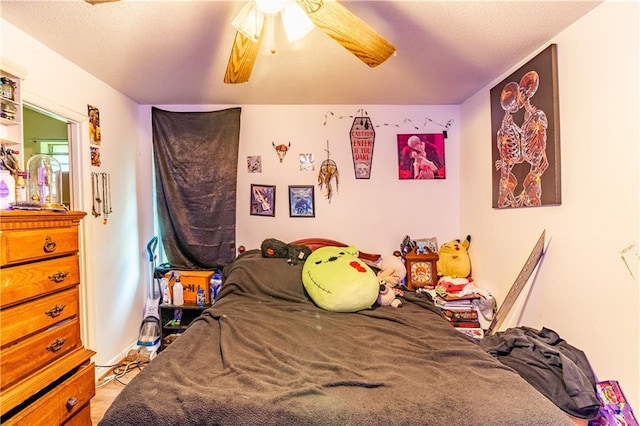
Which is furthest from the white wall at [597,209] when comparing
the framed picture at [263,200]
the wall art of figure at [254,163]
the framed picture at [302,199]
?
the wall art of figure at [254,163]

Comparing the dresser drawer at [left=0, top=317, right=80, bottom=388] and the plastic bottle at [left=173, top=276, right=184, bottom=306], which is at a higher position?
the dresser drawer at [left=0, top=317, right=80, bottom=388]

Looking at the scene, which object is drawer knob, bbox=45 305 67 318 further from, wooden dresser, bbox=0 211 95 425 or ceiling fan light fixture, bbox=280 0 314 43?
ceiling fan light fixture, bbox=280 0 314 43

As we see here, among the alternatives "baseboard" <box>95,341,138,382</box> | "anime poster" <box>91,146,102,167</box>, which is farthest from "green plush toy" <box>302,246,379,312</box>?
"anime poster" <box>91,146,102,167</box>

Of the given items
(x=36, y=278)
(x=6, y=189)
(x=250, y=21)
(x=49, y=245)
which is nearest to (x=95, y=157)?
(x=6, y=189)

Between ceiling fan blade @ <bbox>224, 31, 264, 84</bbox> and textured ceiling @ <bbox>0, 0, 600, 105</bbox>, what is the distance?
207 mm

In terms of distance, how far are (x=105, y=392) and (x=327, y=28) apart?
2.77m

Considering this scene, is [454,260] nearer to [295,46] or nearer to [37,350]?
[295,46]

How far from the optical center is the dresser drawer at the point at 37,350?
135 cm

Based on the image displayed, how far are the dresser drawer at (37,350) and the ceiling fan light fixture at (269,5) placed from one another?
1732 millimetres

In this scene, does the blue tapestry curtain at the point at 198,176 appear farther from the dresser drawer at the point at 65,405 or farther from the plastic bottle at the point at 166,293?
the dresser drawer at the point at 65,405

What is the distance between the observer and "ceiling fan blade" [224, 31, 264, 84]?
1.53 m

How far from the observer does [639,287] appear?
143 cm

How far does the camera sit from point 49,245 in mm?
1541

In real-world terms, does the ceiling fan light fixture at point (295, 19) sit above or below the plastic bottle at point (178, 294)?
above
